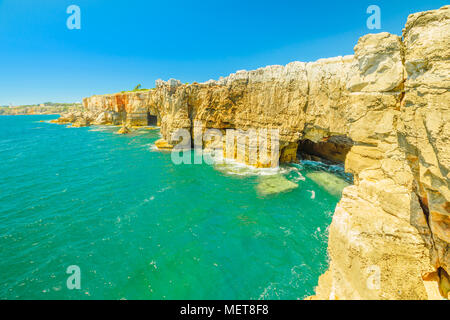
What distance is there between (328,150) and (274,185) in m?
14.5

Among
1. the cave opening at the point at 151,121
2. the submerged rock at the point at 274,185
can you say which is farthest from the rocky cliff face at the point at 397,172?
the cave opening at the point at 151,121

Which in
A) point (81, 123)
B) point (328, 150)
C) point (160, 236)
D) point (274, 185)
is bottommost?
point (160, 236)

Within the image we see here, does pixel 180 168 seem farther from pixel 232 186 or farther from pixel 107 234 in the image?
pixel 107 234

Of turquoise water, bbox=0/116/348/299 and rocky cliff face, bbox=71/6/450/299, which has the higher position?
rocky cliff face, bbox=71/6/450/299

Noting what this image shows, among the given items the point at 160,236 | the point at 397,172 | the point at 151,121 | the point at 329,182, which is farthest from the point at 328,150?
the point at 151,121

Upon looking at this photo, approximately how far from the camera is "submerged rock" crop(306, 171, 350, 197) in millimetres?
18461

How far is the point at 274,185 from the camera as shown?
1975 centimetres

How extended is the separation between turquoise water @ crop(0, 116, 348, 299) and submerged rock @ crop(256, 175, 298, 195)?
73cm

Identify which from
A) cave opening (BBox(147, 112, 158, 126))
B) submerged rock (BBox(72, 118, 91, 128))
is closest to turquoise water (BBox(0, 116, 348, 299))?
cave opening (BBox(147, 112, 158, 126))

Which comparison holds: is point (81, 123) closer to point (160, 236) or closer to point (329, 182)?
point (160, 236)

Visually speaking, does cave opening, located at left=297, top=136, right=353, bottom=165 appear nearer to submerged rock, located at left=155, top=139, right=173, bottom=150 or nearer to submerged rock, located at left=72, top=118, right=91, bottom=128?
Answer: submerged rock, located at left=155, top=139, right=173, bottom=150

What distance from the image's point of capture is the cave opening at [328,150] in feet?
85.2
